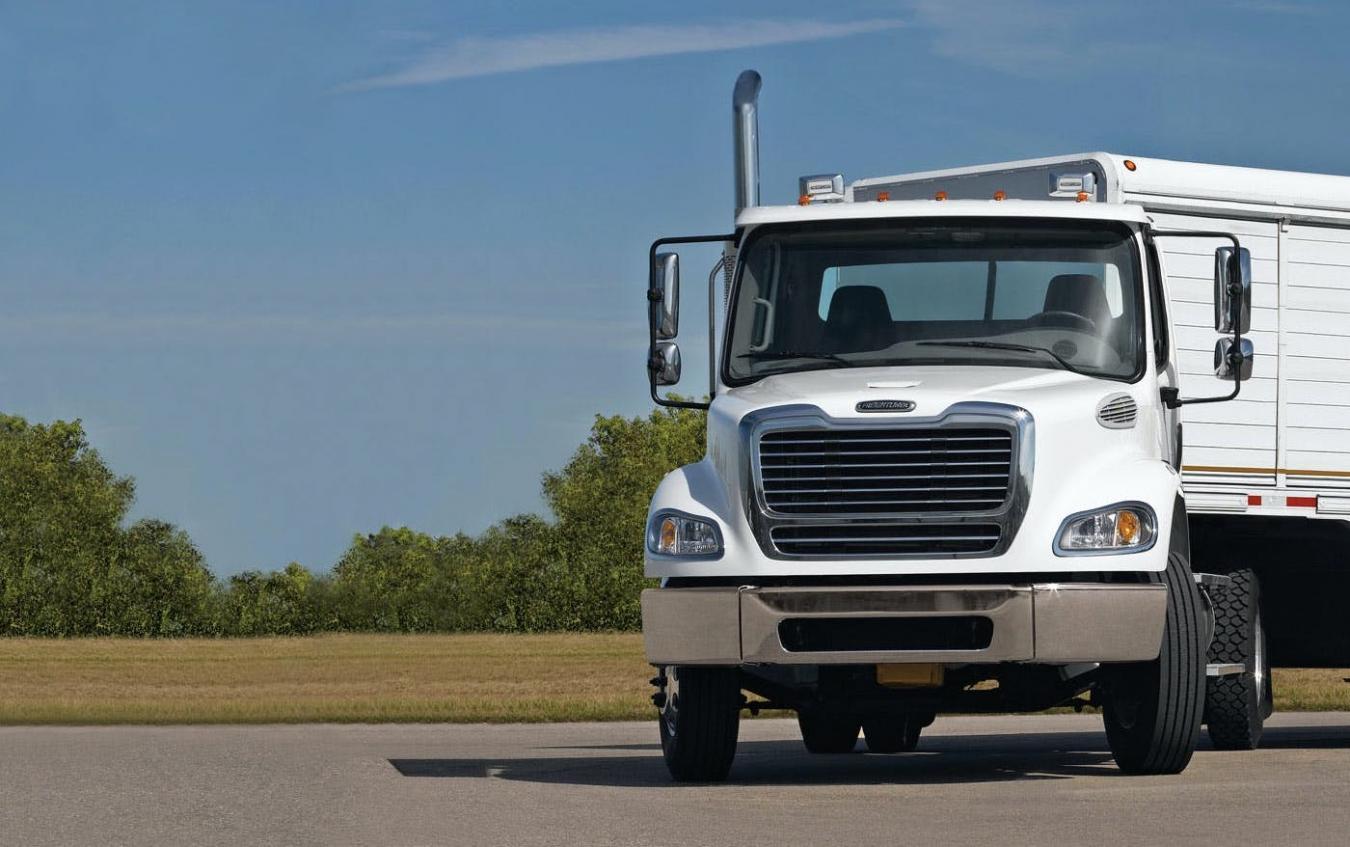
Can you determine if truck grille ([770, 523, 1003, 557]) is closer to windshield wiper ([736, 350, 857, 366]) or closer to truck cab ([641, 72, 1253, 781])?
truck cab ([641, 72, 1253, 781])

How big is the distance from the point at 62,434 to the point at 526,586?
2371 centimetres

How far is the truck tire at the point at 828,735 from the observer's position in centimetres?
1672

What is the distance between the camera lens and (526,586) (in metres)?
92.5

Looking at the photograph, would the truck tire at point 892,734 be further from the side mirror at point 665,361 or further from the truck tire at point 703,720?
the side mirror at point 665,361

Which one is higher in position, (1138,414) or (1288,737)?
(1138,414)

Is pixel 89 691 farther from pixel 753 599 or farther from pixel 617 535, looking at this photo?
pixel 617 535

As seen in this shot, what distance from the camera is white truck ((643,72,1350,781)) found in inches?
467

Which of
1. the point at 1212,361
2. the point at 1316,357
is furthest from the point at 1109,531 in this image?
the point at 1316,357

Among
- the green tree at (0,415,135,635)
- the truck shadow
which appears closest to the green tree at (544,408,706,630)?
the green tree at (0,415,135,635)

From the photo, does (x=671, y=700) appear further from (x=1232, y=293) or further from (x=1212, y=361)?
(x=1212, y=361)

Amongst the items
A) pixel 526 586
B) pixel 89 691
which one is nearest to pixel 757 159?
pixel 89 691

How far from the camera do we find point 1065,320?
12836 mm

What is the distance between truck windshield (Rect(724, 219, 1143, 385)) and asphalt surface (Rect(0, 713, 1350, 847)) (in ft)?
7.97

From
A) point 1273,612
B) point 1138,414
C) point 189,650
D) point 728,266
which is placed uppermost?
point 728,266
